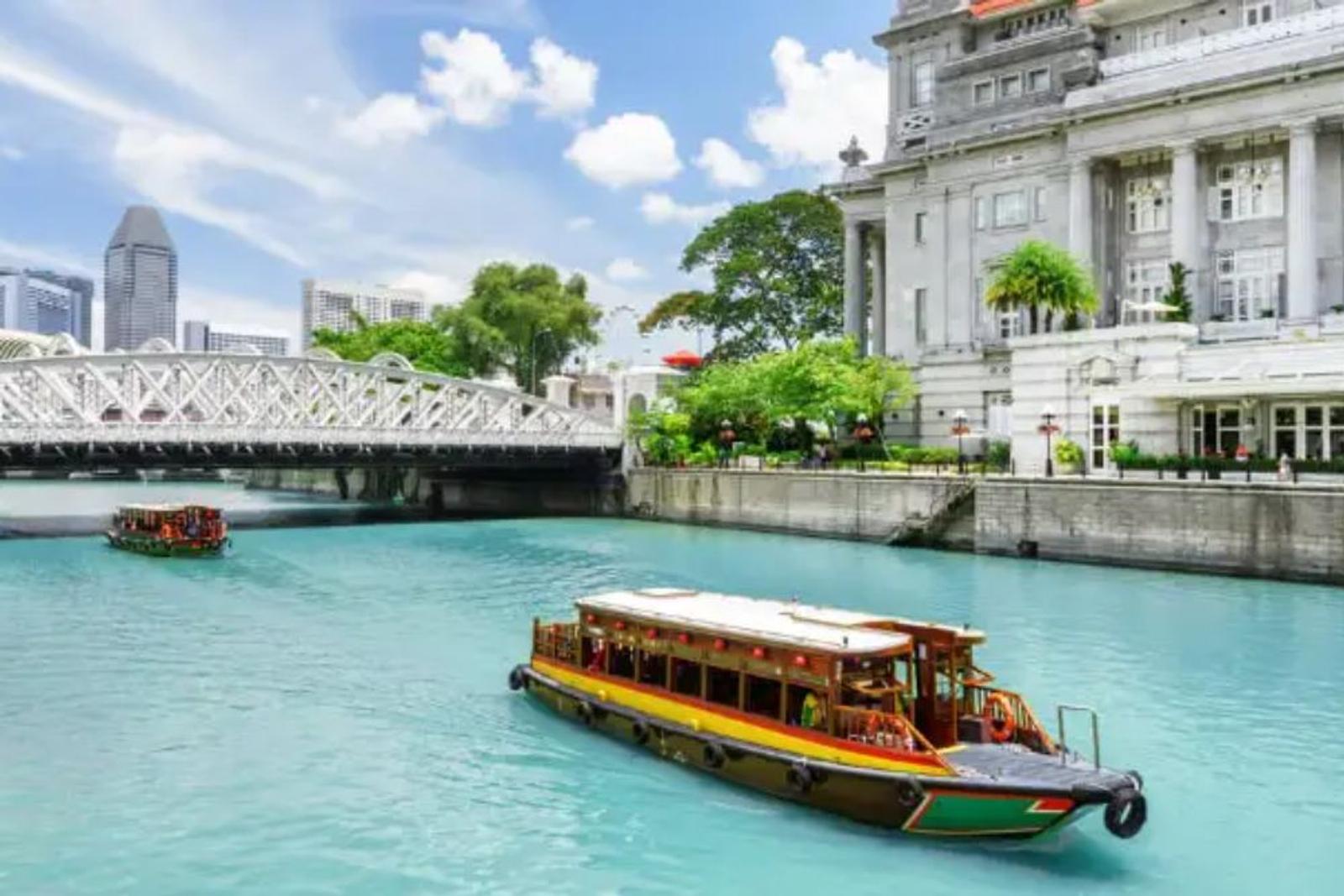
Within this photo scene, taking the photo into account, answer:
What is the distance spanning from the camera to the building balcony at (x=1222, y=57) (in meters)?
51.1

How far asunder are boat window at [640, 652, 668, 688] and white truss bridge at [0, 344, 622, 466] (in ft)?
141

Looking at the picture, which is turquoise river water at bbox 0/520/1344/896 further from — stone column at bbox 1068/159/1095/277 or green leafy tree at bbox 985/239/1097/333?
stone column at bbox 1068/159/1095/277

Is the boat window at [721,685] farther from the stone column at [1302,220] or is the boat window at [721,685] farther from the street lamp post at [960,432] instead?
the stone column at [1302,220]

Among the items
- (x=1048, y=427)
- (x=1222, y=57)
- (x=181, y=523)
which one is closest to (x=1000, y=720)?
(x=1048, y=427)

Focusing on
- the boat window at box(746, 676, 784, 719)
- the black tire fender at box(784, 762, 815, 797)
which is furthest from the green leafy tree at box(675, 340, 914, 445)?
the black tire fender at box(784, 762, 815, 797)

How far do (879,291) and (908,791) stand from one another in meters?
62.1

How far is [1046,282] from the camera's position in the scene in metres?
53.8

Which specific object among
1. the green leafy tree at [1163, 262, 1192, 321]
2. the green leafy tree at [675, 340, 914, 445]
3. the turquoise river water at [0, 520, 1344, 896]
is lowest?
the turquoise river water at [0, 520, 1344, 896]

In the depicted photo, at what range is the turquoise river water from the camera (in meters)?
14.9

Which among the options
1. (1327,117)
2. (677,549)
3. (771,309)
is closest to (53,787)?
(677,549)

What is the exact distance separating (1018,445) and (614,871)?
39464 millimetres

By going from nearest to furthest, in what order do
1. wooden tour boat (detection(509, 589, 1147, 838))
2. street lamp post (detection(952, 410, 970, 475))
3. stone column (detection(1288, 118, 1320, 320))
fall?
wooden tour boat (detection(509, 589, 1147, 838)) → stone column (detection(1288, 118, 1320, 320)) → street lamp post (detection(952, 410, 970, 475))

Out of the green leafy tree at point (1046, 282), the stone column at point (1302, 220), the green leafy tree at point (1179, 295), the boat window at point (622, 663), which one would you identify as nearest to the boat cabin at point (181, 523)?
the boat window at point (622, 663)

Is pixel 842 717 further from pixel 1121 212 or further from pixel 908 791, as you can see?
pixel 1121 212
